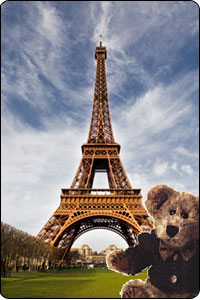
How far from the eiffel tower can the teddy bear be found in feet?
46.9

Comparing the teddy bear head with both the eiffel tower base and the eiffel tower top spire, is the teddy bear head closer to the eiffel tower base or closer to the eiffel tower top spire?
the eiffel tower base

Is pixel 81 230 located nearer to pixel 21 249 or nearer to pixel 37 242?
pixel 37 242

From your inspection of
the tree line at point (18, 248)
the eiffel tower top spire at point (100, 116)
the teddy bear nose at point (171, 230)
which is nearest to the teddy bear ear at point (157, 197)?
the teddy bear nose at point (171, 230)

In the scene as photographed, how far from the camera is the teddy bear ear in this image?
26.5 feet

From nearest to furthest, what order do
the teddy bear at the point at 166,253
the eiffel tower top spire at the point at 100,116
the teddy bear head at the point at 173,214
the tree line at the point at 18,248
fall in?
the teddy bear at the point at 166,253
the teddy bear head at the point at 173,214
the tree line at the point at 18,248
the eiffel tower top spire at the point at 100,116

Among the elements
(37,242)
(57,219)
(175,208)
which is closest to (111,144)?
(57,219)

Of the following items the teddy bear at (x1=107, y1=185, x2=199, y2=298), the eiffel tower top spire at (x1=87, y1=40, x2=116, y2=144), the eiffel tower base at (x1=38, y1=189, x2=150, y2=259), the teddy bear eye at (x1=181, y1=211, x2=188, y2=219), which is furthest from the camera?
the eiffel tower top spire at (x1=87, y1=40, x2=116, y2=144)

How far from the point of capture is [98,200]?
1003 inches

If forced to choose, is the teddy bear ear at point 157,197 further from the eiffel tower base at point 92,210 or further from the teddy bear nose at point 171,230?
the eiffel tower base at point 92,210

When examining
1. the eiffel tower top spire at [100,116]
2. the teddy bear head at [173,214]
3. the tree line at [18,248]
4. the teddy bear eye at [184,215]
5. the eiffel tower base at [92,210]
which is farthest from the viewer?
the eiffel tower top spire at [100,116]

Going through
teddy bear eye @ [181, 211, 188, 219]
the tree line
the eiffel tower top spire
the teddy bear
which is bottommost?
the tree line

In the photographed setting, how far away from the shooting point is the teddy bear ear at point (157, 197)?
807cm

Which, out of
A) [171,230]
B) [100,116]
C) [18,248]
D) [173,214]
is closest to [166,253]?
[171,230]

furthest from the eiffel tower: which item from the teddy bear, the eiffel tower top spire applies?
the teddy bear
